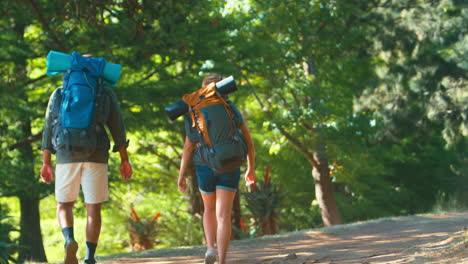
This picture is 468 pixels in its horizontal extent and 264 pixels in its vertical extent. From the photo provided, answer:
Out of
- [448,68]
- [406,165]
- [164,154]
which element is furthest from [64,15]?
[406,165]

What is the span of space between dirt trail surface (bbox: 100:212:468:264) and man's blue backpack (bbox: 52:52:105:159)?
2212 mm

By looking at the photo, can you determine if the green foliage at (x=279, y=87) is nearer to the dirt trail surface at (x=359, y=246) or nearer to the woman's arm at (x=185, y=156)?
the dirt trail surface at (x=359, y=246)

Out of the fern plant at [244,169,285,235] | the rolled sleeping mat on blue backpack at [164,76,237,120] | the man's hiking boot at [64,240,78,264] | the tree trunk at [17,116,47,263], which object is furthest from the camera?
the fern plant at [244,169,285,235]

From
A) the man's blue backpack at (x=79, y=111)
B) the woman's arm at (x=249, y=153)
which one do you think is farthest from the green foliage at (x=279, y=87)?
the woman's arm at (x=249, y=153)

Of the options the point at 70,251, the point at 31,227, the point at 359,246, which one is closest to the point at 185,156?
the point at 70,251

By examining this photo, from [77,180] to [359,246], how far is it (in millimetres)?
3545

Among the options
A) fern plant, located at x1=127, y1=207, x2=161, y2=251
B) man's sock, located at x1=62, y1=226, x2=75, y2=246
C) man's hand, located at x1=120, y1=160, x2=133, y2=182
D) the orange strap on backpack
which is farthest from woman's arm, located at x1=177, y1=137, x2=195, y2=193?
fern plant, located at x1=127, y1=207, x2=161, y2=251

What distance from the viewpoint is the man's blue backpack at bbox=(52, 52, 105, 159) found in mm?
4910

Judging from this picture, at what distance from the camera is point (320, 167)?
20.4 m

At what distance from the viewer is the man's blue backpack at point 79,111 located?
491cm

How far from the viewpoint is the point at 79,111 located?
16.3ft

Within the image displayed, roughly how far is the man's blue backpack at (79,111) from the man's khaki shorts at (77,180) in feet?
0.39

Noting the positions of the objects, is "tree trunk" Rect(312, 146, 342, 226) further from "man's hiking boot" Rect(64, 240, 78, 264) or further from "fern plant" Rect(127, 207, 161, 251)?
"man's hiking boot" Rect(64, 240, 78, 264)

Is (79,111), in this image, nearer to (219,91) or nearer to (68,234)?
(68,234)
